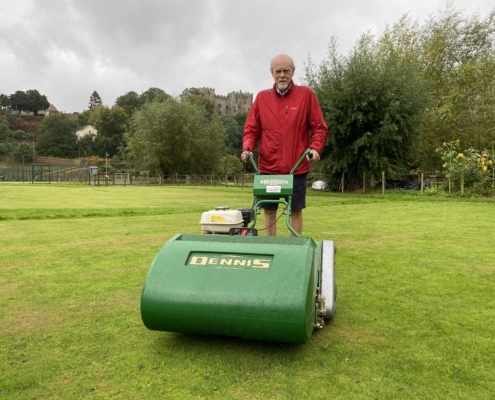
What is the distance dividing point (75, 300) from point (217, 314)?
1.50 meters

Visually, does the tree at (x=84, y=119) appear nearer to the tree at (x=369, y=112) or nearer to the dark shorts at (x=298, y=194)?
the tree at (x=369, y=112)

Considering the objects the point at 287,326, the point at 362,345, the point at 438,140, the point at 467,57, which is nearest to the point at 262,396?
the point at 287,326

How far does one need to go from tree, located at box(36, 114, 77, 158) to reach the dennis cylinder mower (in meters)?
103

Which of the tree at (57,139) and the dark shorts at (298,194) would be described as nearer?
the dark shorts at (298,194)

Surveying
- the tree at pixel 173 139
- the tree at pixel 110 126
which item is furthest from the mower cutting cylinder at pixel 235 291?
the tree at pixel 110 126

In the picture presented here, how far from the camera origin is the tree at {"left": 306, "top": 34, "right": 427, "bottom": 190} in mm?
21875

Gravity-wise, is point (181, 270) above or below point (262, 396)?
above

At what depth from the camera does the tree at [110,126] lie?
9225 cm

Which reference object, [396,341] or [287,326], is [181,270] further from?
[396,341]

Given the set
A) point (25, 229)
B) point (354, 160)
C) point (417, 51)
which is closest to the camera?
point (25, 229)

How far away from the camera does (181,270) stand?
2361 mm

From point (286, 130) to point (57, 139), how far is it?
10241 cm

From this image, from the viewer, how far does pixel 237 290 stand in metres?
2.21

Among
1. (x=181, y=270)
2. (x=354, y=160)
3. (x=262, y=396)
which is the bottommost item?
(x=262, y=396)
